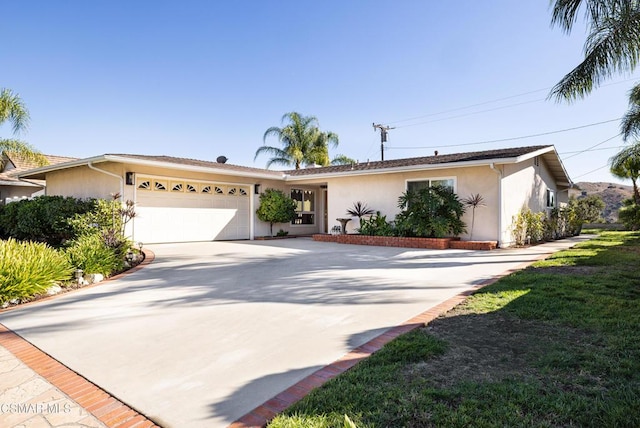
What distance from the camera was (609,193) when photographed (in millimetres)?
44281

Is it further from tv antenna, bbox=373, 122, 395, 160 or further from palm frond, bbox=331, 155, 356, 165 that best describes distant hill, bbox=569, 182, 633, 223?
palm frond, bbox=331, 155, 356, 165

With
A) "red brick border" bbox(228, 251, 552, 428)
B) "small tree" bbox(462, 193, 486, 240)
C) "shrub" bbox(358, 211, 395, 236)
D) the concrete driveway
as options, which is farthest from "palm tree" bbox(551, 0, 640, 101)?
"red brick border" bbox(228, 251, 552, 428)

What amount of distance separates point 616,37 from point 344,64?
36.6ft

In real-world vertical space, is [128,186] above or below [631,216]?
above

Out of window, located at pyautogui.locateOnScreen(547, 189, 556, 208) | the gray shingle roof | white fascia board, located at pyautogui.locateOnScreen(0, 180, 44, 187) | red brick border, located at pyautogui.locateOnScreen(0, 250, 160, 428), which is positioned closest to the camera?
red brick border, located at pyautogui.locateOnScreen(0, 250, 160, 428)

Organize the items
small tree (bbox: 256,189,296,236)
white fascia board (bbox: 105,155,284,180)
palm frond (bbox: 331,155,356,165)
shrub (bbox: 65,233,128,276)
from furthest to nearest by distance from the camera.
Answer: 1. palm frond (bbox: 331,155,356,165)
2. small tree (bbox: 256,189,296,236)
3. white fascia board (bbox: 105,155,284,180)
4. shrub (bbox: 65,233,128,276)

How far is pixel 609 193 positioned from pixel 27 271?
5656cm

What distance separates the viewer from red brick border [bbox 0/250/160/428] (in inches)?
87.5

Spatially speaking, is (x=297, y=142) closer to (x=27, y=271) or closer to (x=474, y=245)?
(x=474, y=245)

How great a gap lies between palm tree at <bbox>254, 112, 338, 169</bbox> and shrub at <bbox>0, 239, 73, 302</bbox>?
72.9 ft

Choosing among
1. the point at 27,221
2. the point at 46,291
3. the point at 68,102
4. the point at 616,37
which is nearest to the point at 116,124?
the point at 68,102

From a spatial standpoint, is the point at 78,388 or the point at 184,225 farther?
the point at 184,225

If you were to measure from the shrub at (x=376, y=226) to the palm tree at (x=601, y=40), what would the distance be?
641cm

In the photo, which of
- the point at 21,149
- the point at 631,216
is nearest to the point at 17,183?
the point at 21,149
